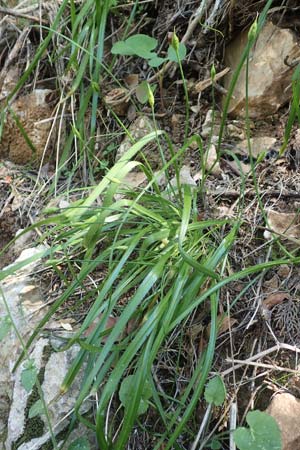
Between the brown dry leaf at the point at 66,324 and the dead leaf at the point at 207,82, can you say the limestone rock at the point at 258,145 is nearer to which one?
the dead leaf at the point at 207,82

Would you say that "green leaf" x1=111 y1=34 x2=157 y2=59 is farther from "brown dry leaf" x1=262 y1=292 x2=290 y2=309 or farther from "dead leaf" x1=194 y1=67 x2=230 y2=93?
"brown dry leaf" x1=262 y1=292 x2=290 y2=309

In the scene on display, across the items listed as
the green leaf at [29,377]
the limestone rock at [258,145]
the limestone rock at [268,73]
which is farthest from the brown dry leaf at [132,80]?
the green leaf at [29,377]

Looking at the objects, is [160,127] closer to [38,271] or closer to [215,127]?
[215,127]

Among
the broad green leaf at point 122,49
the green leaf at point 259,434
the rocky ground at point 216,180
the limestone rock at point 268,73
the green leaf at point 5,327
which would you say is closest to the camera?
the green leaf at point 259,434

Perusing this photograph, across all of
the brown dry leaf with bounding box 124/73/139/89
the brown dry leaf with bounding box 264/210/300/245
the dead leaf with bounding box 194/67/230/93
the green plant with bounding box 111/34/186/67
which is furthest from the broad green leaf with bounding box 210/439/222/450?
the brown dry leaf with bounding box 124/73/139/89

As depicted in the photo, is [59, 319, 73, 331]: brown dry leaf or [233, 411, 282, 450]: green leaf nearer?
[233, 411, 282, 450]: green leaf

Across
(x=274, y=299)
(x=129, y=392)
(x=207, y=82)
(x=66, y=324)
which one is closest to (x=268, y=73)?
(x=207, y=82)

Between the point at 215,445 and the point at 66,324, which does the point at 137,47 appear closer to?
the point at 66,324
